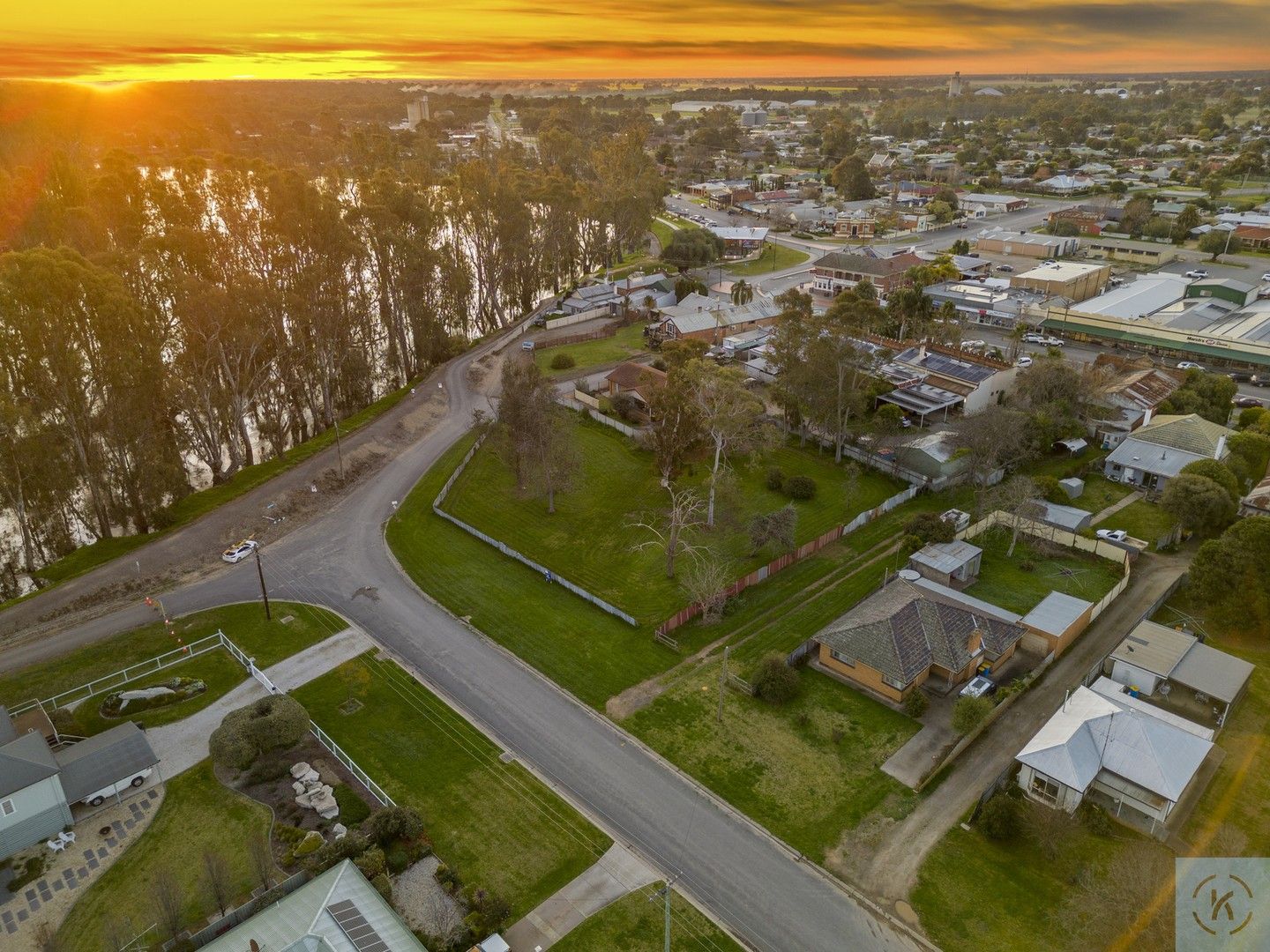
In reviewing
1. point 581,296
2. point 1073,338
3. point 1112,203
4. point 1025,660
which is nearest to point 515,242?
point 581,296

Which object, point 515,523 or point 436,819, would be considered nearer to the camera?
point 436,819

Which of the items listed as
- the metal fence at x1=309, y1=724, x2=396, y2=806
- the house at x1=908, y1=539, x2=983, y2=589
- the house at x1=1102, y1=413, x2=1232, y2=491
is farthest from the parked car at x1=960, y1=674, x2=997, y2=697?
the house at x1=1102, y1=413, x2=1232, y2=491

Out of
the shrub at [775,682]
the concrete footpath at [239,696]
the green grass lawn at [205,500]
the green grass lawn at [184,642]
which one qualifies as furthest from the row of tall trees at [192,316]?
the shrub at [775,682]

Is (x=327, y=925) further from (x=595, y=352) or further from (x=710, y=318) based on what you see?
(x=710, y=318)

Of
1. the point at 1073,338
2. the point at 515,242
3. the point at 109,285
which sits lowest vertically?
the point at 1073,338

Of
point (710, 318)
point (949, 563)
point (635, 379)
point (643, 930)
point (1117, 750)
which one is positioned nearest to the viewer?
point (643, 930)

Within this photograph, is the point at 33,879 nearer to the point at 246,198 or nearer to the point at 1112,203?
the point at 246,198

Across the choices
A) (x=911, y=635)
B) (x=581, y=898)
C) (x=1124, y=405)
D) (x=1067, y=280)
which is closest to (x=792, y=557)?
(x=911, y=635)
